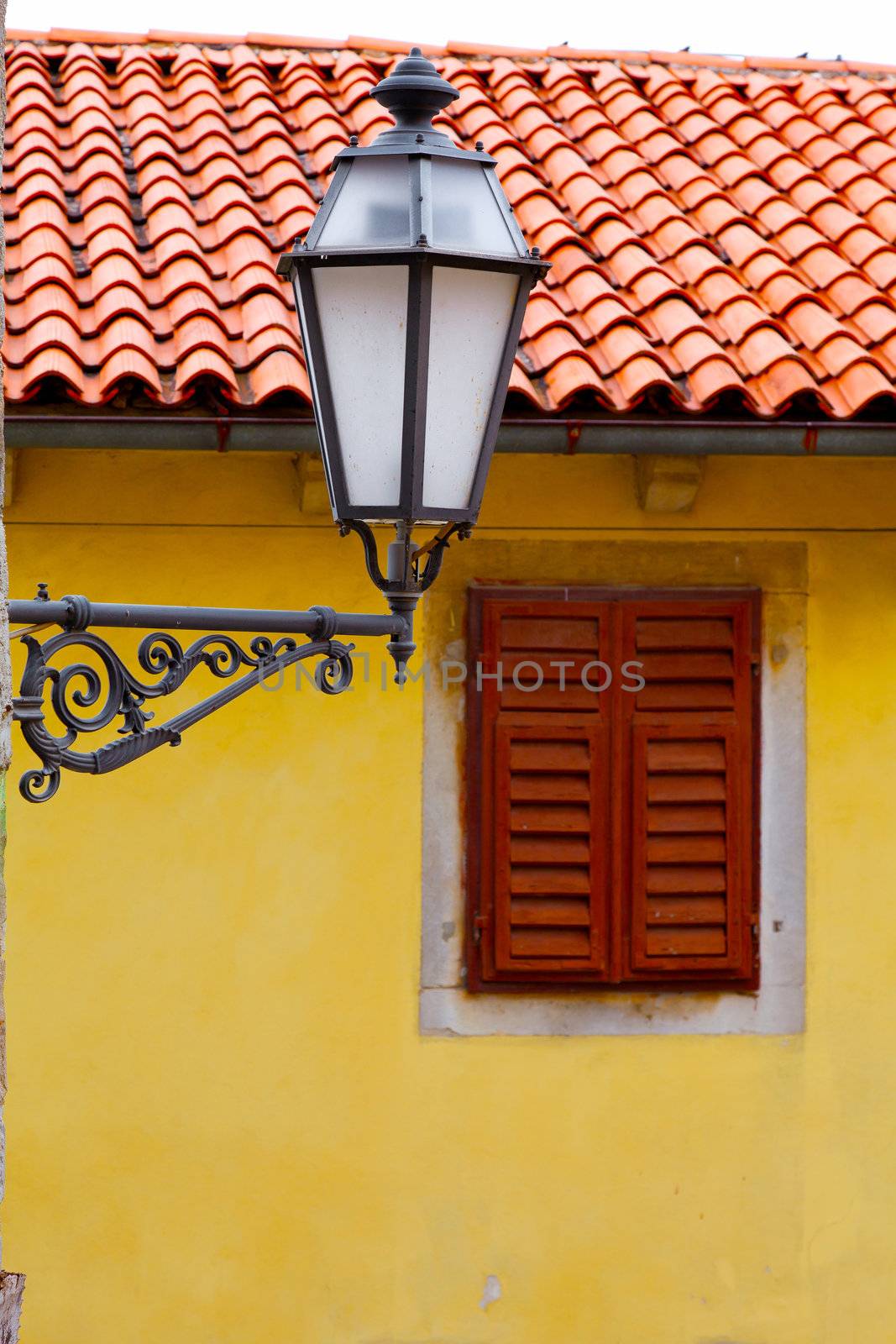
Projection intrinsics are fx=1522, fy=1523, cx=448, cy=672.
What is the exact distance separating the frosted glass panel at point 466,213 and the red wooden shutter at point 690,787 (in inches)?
89.4

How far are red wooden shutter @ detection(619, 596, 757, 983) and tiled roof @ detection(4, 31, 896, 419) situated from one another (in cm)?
79

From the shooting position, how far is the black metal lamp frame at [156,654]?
1999mm

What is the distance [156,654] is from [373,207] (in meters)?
0.74

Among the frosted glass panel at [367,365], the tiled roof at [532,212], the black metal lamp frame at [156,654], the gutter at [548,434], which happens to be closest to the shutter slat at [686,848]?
the gutter at [548,434]

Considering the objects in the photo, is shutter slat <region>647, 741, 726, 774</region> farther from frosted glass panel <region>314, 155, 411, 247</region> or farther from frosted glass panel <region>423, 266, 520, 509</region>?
frosted glass panel <region>314, 155, 411, 247</region>

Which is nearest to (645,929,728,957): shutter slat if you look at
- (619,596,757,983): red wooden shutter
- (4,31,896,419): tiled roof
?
(619,596,757,983): red wooden shutter

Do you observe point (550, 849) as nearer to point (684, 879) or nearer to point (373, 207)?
point (684, 879)

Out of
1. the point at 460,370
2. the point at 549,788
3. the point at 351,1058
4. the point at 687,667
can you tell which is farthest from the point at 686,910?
the point at 460,370

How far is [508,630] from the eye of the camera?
176 inches

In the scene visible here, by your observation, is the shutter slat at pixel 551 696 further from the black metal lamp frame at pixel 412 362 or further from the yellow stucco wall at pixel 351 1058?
the black metal lamp frame at pixel 412 362

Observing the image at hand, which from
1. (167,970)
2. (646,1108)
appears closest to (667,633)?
(646,1108)

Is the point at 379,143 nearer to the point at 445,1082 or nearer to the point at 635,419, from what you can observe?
the point at 635,419

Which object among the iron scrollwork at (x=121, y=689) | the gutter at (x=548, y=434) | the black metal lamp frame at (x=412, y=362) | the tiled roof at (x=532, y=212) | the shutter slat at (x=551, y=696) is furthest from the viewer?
the shutter slat at (x=551, y=696)

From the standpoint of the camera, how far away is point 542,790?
4.46 meters
